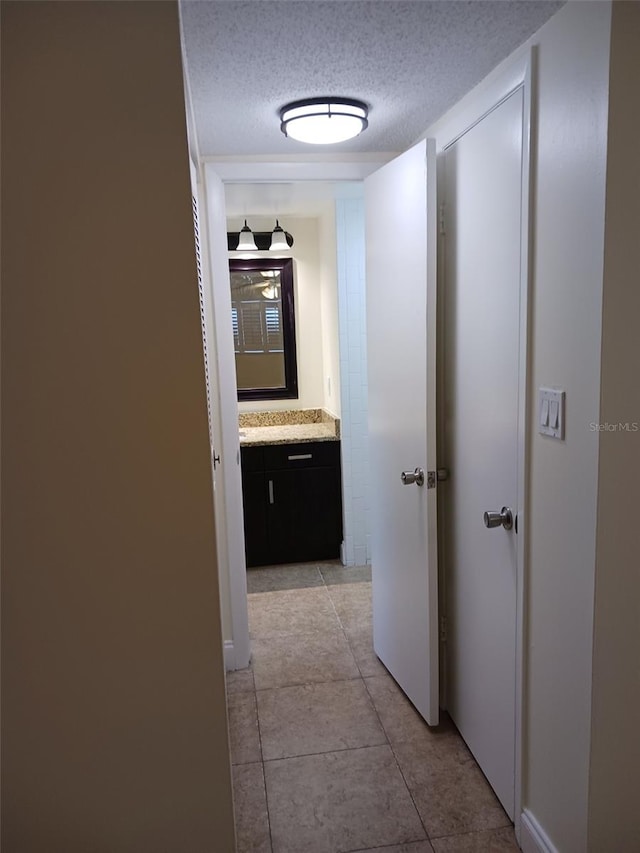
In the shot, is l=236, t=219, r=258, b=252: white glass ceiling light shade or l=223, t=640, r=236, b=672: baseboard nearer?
l=223, t=640, r=236, b=672: baseboard

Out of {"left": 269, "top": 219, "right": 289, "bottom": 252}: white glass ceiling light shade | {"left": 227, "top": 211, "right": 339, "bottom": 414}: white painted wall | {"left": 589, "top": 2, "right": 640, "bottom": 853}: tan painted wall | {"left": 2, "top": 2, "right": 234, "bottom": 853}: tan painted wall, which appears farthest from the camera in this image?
{"left": 227, "top": 211, "right": 339, "bottom": 414}: white painted wall

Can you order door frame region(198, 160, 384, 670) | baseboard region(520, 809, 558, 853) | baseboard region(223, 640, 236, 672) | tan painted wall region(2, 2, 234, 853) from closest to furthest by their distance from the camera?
1. tan painted wall region(2, 2, 234, 853)
2. baseboard region(520, 809, 558, 853)
3. door frame region(198, 160, 384, 670)
4. baseboard region(223, 640, 236, 672)

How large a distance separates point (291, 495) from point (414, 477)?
1.75m

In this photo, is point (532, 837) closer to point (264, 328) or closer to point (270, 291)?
point (264, 328)

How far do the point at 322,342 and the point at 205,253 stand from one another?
1857mm

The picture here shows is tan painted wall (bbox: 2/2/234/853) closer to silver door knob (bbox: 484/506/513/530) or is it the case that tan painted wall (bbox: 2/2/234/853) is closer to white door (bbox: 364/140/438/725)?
silver door knob (bbox: 484/506/513/530)

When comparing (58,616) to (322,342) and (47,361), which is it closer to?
(47,361)

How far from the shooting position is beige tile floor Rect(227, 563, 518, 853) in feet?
6.14

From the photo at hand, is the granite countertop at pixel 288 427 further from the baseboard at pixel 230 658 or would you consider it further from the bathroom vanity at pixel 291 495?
the baseboard at pixel 230 658

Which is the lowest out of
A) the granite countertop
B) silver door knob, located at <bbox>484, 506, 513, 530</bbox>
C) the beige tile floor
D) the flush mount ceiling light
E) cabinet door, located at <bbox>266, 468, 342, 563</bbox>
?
the beige tile floor

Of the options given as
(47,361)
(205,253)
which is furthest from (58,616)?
(205,253)

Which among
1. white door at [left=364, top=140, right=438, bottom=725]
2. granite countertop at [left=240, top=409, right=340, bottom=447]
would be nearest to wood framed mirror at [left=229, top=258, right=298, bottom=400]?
granite countertop at [left=240, top=409, right=340, bottom=447]

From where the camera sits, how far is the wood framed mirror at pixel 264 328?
168 inches

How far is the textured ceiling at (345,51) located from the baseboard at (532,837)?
2.04 m
